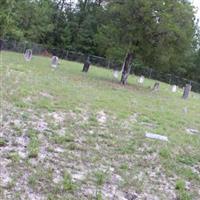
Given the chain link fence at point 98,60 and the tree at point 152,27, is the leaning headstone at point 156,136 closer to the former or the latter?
the tree at point 152,27

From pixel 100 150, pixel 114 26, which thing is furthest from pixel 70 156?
pixel 114 26

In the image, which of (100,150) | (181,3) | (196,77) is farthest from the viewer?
(196,77)

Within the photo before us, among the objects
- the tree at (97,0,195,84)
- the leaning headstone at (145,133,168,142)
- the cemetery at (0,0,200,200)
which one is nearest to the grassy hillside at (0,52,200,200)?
the cemetery at (0,0,200,200)

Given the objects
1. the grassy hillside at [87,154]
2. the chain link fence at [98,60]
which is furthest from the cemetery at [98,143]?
the chain link fence at [98,60]

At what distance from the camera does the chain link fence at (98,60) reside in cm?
3336

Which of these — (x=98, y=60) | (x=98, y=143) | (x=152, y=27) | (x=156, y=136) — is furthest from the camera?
(x=98, y=60)

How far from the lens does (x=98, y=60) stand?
37312 millimetres

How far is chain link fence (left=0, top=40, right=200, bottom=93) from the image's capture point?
109 feet

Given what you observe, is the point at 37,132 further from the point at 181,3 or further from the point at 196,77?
the point at 196,77

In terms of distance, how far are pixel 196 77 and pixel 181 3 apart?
77.5 feet

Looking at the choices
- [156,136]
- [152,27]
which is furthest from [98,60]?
[156,136]

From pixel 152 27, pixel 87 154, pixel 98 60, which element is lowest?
pixel 87 154

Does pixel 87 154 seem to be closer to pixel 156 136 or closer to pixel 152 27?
pixel 156 136

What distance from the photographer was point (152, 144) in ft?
22.3
